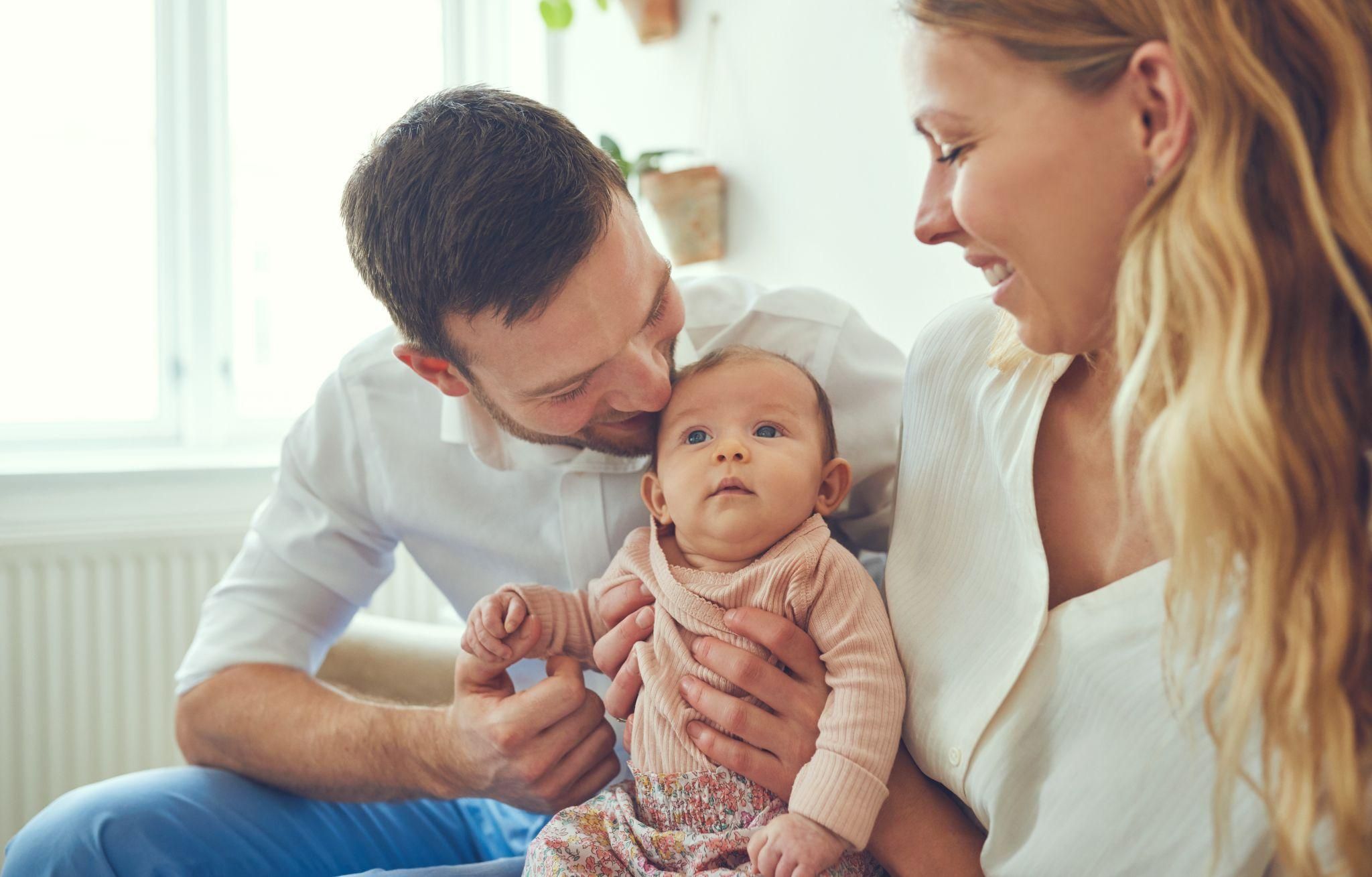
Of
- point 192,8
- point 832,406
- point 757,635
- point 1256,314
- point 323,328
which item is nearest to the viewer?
point 1256,314

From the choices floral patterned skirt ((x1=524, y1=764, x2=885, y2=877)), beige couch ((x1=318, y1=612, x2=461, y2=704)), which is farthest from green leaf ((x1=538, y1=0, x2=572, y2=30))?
floral patterned skirt ((x1=524, y1=764, x2=885, y2=877))

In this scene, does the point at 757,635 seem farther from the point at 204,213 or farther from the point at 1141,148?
the point at 204,213

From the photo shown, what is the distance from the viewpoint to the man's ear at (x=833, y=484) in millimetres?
1283

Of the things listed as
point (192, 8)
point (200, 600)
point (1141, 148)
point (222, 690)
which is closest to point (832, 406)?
point (1141, 148)

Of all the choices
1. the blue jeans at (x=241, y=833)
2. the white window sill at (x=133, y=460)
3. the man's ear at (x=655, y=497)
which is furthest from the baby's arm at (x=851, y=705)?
the white window sill at (x=133, y=460)

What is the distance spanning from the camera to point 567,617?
1.35m

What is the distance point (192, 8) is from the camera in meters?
3.00

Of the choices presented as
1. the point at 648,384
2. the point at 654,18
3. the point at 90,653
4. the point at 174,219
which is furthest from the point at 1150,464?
the point at 174,219

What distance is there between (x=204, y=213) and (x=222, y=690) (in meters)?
1.87

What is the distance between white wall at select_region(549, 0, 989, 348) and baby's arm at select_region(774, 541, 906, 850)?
941mm

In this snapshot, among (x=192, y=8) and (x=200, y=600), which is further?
(x=192, y=8)

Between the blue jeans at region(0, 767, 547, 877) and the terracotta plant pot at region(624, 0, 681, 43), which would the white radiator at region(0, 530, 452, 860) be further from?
the terracotta plant pot at region(624, 0, 681, 43)

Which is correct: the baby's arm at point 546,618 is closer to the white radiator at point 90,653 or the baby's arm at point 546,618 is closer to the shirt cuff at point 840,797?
the shirt cuff at point 840,797

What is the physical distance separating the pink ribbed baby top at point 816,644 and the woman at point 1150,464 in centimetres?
4
